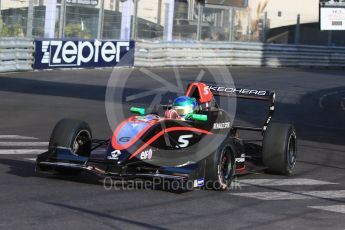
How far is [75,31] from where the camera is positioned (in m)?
28.1

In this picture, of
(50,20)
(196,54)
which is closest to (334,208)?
(50,20)

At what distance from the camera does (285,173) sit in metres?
10.7

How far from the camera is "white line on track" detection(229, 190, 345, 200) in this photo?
8938 mm

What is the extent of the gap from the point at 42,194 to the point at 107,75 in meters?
18.8

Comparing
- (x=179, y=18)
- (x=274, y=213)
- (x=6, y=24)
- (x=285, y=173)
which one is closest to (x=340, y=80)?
(x=179, y=18)

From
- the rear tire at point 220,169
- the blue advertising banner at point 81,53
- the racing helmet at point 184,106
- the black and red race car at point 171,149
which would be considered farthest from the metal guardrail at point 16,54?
the rear tire at point 220,169

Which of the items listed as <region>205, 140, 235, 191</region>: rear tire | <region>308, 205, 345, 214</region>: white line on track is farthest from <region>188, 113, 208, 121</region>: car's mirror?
<region>308, 205, 345, 214</region>: white line on track

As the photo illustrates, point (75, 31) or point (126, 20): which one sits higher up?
point (126, 20)

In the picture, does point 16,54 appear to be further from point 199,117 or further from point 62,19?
point 199,117

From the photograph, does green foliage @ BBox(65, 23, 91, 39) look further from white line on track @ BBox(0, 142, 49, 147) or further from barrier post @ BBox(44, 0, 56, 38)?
white line on track @ BBox(0, 142, 49, 147)

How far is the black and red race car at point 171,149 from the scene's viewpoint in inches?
351

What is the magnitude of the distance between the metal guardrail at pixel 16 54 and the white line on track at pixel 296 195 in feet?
53.8

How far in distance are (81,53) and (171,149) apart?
18.7m

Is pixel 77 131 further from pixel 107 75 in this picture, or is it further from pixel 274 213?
pixel 107 75
